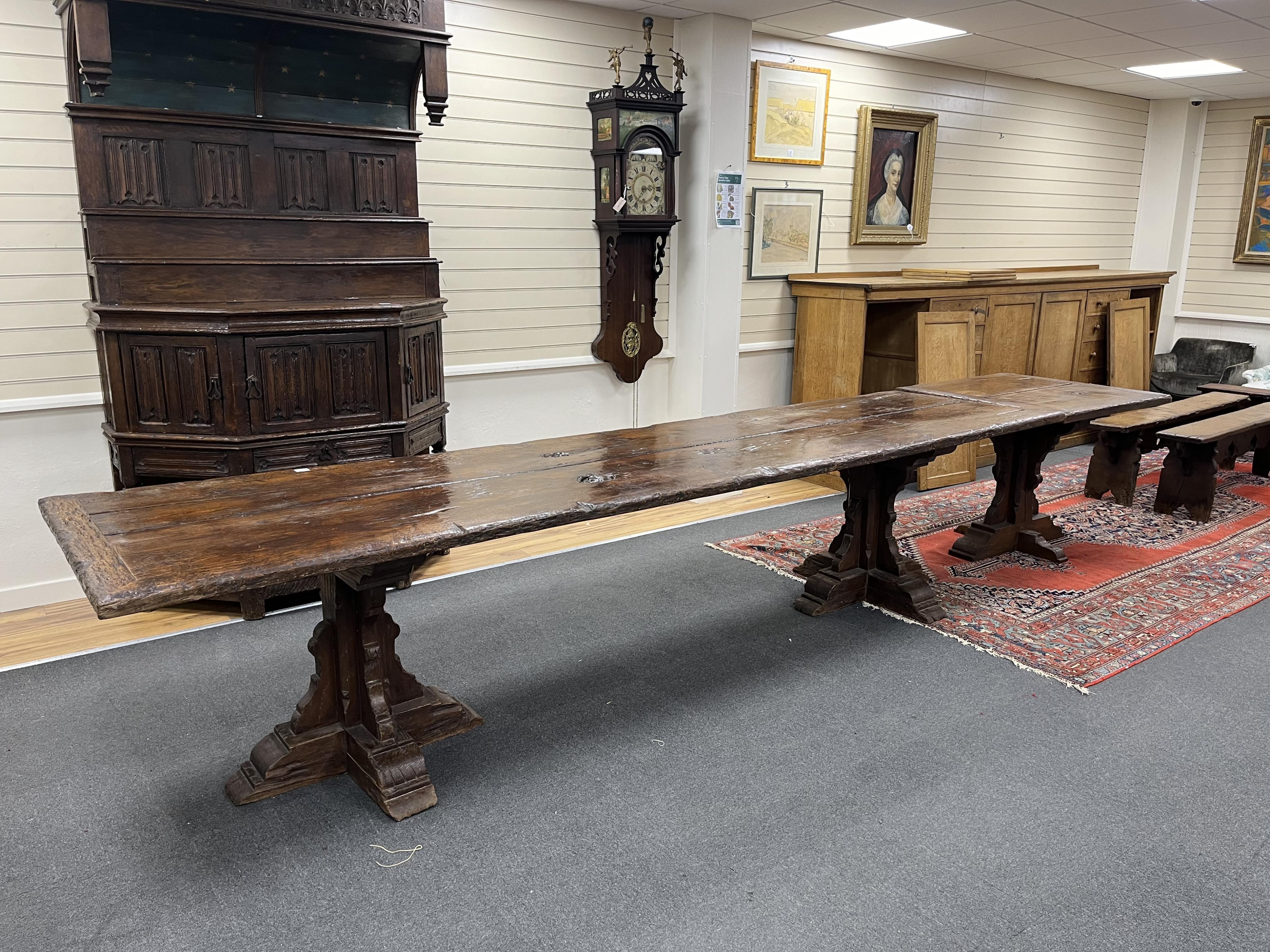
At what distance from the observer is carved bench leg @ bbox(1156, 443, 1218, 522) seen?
529 centimetres

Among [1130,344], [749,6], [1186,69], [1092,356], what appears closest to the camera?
[749,6]

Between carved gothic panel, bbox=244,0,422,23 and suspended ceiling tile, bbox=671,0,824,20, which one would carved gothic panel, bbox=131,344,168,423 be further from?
suspended ceiling tile, bbox=671,0,824,20

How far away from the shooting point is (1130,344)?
7.67m

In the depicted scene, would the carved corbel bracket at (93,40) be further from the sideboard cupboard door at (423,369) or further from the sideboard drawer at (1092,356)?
the sideboard drawer at (1092,356)

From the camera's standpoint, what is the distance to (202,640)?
12.4ft

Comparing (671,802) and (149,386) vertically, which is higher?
(149,386)

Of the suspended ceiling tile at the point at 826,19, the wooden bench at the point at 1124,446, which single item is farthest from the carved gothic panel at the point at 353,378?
the wooden bench at the point at 1124,446

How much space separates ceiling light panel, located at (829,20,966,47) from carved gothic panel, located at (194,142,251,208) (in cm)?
368

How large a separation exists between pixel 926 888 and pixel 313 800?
1711mm

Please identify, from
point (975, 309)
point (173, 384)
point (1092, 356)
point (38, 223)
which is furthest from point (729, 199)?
point (1092, 356)

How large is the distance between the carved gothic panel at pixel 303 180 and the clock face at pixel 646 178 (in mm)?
1722

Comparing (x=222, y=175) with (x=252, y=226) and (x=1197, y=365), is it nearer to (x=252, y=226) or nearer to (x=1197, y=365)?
(x=252, y=226)

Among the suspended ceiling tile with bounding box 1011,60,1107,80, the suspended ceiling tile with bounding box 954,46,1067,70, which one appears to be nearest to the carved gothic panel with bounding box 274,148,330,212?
the suspended ceiling tile with bounding box 954,46,1067,70

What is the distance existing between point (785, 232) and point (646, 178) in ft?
4.44
